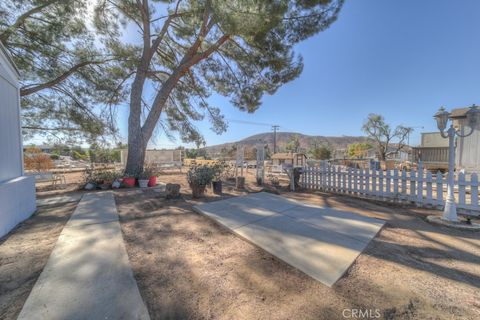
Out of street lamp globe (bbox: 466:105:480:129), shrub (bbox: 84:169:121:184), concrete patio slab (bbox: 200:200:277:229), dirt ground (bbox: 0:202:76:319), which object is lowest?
dirt ground (bbox: 0:202:76:319)

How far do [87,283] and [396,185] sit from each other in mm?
6166

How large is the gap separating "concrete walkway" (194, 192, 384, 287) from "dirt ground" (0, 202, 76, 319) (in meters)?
2.13

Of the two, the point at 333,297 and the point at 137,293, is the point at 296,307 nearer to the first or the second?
the point at 333,297

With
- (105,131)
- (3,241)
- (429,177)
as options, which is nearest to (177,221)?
(3,241)

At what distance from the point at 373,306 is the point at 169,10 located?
10.2 meters

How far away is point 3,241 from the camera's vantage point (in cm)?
264

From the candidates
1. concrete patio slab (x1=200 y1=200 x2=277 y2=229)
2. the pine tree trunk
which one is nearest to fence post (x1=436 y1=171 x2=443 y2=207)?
concrete patio slab (x1=200 y1=200 x2=277 y2=229)

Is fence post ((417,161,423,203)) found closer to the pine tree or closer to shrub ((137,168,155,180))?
shrub ((137,168,155,180))

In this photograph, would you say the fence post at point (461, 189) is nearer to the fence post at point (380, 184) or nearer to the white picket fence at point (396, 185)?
the white picket fence at point (396, 185)

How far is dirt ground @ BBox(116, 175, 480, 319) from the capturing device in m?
1.45

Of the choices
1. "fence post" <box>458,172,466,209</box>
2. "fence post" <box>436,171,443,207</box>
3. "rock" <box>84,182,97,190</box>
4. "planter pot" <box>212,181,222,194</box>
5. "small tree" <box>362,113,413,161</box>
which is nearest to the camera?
"fence post" <box>458,172,466,209</box>

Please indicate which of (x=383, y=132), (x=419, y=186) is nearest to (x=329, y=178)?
(x=419, y=186)

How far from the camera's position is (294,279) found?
179 centimetres

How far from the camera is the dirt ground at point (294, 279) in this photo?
145cm
